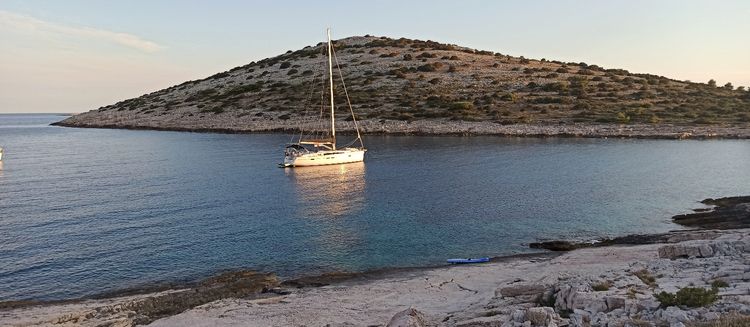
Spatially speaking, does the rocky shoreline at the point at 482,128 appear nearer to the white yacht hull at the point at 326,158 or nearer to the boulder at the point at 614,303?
the white yacht hull at the point at 326,158

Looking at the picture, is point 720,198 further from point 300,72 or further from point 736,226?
point 300,72

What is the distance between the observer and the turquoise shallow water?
2661 cm

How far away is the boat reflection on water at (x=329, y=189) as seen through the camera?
3869cm

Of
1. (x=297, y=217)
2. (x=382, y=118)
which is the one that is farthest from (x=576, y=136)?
(x=297, y=217)

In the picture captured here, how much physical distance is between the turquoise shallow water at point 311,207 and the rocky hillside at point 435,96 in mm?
31993

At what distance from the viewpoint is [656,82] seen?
128625 millimetres

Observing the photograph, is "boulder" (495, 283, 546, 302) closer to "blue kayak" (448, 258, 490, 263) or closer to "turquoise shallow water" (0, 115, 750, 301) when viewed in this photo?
"blue kayak" (448, 258, 490, 263)

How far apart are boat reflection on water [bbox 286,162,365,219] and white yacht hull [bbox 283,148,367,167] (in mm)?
660

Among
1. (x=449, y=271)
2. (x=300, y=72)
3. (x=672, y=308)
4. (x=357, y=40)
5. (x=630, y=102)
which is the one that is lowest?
(x=449, y=271)

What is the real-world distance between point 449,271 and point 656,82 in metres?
125

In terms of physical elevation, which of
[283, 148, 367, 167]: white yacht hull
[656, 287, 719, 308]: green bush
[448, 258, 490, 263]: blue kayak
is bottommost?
[448, 258, 490, 263]: blue kayak

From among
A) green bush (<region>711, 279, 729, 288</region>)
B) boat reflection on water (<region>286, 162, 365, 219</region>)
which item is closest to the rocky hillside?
boat reflection on water (<region>286, 162, 365, 219</region>)

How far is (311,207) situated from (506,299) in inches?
942

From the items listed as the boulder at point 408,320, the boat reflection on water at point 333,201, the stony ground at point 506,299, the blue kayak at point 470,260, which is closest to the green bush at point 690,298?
the stony ground at point 506,299
